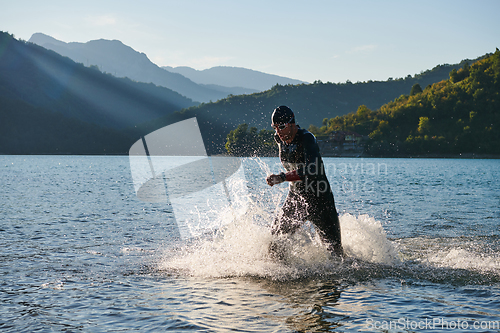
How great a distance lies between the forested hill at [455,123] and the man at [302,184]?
189 metres

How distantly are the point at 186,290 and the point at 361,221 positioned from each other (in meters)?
Result: 5.28

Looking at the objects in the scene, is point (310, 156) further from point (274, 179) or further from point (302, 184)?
point (274, 179)

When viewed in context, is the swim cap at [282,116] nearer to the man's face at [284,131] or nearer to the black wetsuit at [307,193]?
the man's face at [284,131]

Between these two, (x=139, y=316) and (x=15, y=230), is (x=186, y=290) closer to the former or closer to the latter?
(x=139, y=316)

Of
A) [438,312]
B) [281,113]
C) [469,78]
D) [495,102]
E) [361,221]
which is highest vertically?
[469,78]

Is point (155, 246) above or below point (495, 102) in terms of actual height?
below

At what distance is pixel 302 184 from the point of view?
8.09 metres

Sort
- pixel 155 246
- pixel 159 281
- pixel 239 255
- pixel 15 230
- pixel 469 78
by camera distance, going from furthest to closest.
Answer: pixel 469 78 → pixel 15 230 → pixel 155 246 → pixel 239 255 → pixel 159 281

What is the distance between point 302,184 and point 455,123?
196920mm

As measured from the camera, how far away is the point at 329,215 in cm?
830

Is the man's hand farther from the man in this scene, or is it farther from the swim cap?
the swim cap

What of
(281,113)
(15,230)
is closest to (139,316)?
(281,113)

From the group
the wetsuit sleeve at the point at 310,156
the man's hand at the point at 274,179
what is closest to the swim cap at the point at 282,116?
the wetsuit sleeve at the point at 310,156

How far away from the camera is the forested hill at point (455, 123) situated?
176625 mm
